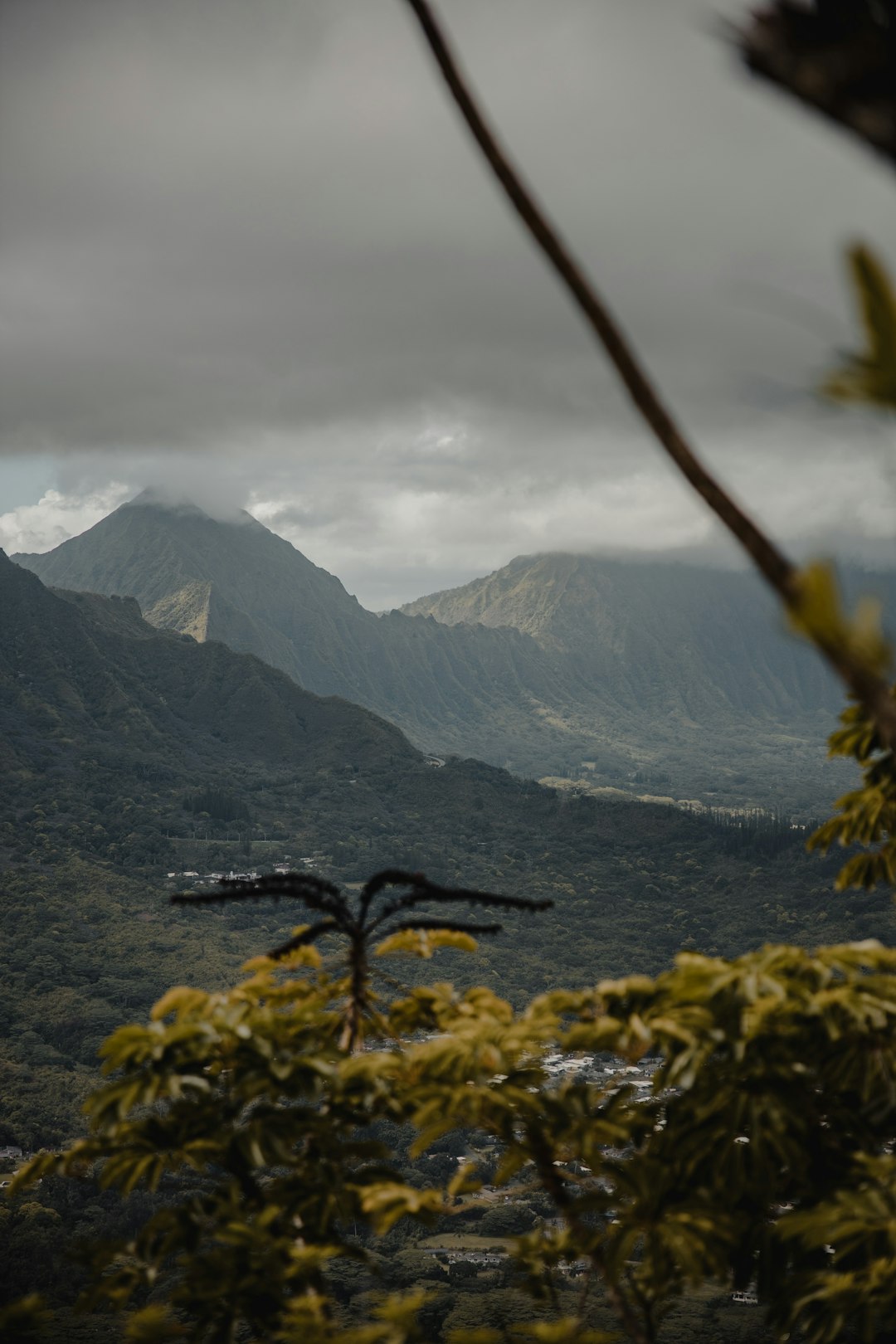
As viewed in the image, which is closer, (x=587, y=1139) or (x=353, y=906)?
(x=587, y=1139)

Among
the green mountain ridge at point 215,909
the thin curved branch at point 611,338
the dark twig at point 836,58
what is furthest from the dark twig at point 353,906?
the green mountain ridge at point 215,909

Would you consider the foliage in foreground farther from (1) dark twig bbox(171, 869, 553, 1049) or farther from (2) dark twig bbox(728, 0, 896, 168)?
(2) dark twig bbox(728, 0, 896, 168)

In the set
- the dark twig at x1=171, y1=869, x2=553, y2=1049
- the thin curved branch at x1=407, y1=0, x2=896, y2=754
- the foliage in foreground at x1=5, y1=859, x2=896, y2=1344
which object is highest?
the thin curved branch at x1=407, y1=0, x2=896, y2=754

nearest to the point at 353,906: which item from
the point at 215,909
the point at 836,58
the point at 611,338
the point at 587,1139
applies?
the point at 587,1139

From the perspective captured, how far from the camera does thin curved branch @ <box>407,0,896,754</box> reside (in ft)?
6.25

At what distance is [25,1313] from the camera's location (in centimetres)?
242

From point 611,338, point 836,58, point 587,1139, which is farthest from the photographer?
point 587,1139

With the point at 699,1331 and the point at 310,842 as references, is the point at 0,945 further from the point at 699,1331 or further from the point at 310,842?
the point at 699,1331

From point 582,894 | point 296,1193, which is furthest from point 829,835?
point 582,894

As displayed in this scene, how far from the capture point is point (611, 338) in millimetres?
2094

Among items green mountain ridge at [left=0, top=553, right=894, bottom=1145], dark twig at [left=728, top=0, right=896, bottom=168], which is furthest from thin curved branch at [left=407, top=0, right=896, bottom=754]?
green mountain ridge at [left=0, top=553, right=894, bottom=1145]

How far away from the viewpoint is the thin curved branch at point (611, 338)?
191 cm

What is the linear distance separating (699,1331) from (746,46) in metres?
55.7

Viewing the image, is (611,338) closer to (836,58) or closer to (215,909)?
(836,58)
